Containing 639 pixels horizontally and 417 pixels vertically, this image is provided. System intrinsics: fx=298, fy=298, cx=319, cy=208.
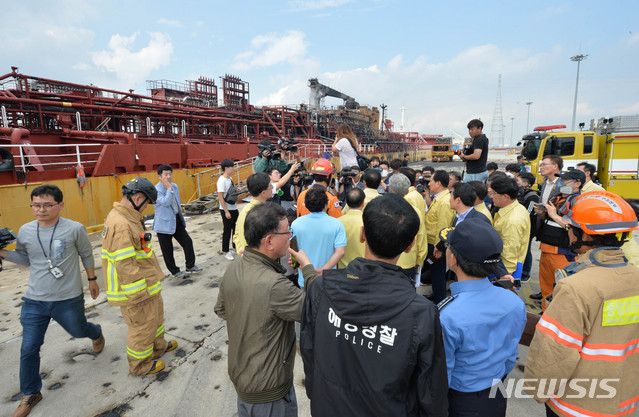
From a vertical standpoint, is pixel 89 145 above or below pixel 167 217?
above

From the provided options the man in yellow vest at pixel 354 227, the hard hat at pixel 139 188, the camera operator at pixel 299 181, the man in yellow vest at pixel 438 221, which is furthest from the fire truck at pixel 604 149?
the hard hat at pixel 139 188

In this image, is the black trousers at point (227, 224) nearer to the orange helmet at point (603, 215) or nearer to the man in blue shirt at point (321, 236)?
the man in blue shirt at point (321, 236)

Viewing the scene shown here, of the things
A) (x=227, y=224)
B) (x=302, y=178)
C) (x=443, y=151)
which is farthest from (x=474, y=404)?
(x=443, y=151)

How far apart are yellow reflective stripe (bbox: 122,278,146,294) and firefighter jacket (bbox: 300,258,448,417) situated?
7.02 feet

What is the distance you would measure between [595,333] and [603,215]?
1.85 feet

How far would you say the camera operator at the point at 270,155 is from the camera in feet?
16.8

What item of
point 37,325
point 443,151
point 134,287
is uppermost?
point 443,151

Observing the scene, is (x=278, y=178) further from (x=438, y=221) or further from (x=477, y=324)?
(x=477, y=324)

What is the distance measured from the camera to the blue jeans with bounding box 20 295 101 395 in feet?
8.05

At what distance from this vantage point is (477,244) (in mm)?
1401

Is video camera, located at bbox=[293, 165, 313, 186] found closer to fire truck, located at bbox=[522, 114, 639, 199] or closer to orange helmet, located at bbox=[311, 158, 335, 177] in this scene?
orange helmet, located at bbox=[311, 158, 335, 177]

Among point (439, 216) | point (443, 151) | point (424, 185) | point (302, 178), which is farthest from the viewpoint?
point (443, 151)

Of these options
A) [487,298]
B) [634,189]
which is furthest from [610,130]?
[487,298]

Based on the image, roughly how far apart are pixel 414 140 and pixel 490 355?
57.8m
